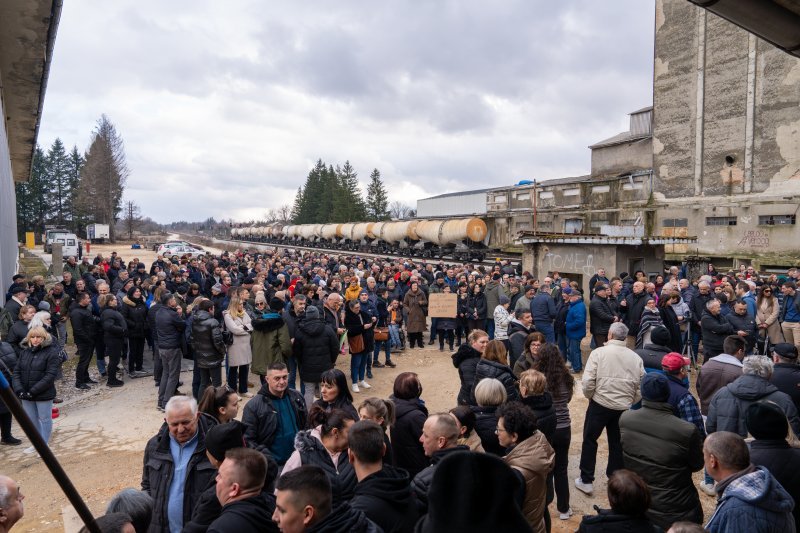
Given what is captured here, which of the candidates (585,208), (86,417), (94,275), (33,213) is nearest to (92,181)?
(33,213)

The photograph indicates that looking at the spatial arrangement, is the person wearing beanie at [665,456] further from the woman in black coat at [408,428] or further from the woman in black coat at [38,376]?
the woman in black coat at [38,376]

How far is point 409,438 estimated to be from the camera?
4.05 m

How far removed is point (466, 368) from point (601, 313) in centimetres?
475

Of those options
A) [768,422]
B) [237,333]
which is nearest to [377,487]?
[768,422]

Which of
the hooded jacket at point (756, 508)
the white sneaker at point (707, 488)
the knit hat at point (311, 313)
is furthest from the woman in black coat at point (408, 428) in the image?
the white sneaker at point (707, 488)

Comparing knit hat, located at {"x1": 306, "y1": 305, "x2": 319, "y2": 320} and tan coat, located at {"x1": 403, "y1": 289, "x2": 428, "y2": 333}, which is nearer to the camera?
knit hat, located at {"x1": 306, "y1": 305, "x2": 319, "y2": 320}

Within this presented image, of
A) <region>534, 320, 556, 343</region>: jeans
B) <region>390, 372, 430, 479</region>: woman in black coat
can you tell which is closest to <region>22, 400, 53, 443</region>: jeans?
<region>390, 372, 430, 479</region>: woman in black coat

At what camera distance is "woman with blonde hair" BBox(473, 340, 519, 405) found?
4.84 m

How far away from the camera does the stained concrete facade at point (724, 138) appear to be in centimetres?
2278

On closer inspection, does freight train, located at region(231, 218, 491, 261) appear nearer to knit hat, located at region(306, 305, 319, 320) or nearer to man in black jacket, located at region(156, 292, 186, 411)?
knit hat, located at region(306, 305, 319, 320)

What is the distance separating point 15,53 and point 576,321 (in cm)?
1410

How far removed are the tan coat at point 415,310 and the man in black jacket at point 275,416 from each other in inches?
286

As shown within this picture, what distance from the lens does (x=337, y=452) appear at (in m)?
3.51

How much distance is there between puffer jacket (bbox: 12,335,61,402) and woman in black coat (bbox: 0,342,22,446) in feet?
0.82
